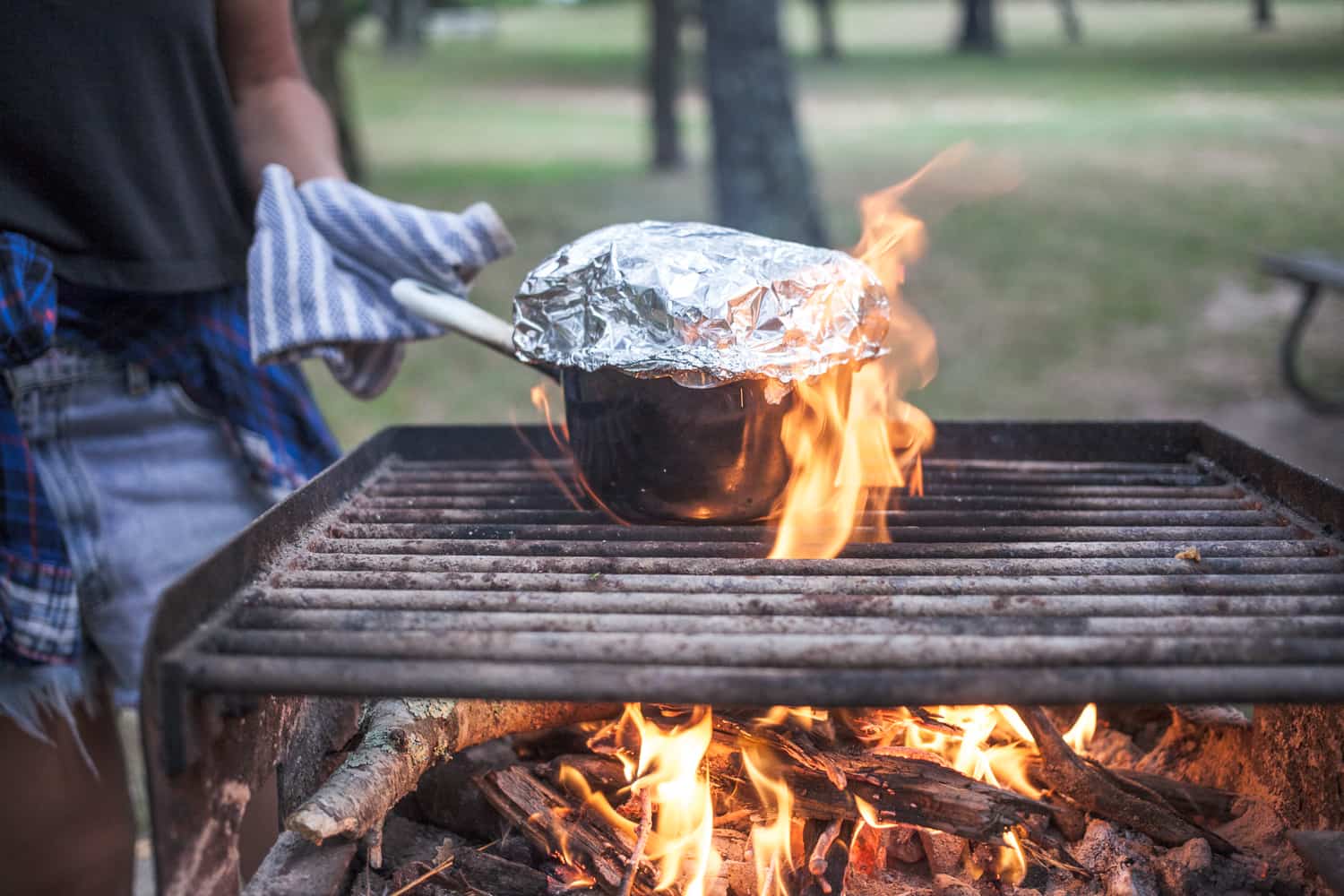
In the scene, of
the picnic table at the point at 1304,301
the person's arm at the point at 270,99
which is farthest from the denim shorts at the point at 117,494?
the picnic table at the point at 1304,301

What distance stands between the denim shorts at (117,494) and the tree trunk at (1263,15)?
27.6 m

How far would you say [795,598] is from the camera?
5.16ft

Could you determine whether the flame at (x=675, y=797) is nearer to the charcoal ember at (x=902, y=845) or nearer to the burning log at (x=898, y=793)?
the burning log at (x=898, y=793)

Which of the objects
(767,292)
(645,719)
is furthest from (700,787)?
(767,292)

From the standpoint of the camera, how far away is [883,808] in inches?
67.7

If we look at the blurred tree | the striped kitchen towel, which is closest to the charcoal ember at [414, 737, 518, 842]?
the striped kitchen towel

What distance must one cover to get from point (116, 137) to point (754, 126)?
5049 millimetres

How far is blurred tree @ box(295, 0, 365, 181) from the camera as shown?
9.38 m

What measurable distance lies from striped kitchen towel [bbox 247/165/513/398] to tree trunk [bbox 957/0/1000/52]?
84.9ft

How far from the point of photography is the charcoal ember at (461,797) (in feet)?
6.27

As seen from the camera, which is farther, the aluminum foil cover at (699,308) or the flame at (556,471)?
the flame at (556,471)

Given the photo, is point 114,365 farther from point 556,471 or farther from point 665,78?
point 665,78

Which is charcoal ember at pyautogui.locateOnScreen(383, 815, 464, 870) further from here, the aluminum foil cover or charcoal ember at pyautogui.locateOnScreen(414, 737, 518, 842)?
the aluminum foil cover

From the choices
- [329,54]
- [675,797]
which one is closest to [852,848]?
[675,797]
